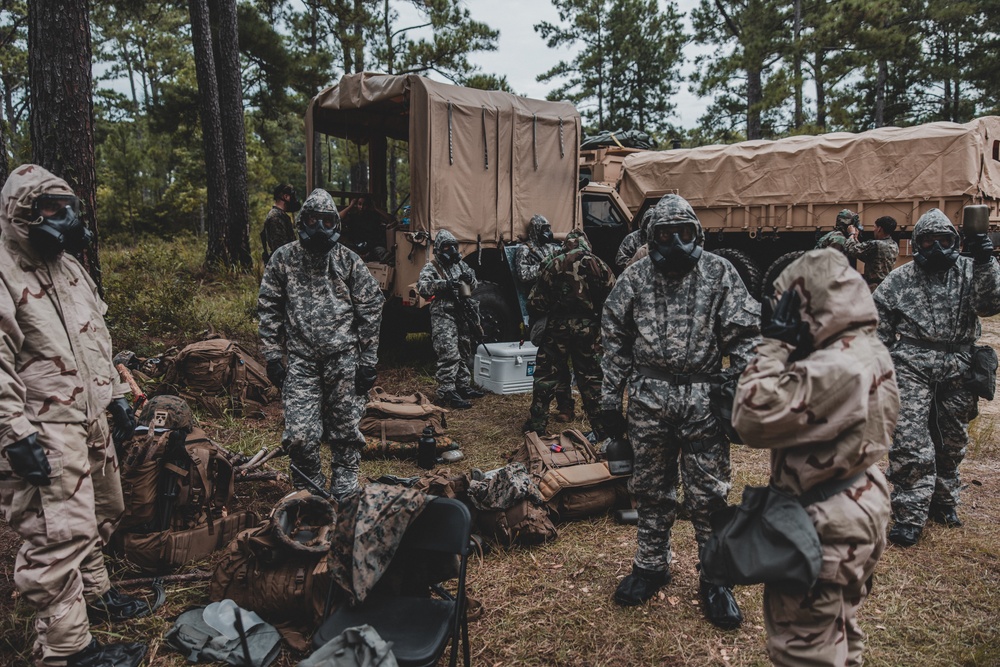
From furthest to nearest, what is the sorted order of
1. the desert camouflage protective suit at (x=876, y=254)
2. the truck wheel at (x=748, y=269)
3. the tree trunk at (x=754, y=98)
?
the tree trunk at (x=754, y=98)
the truck wheel at (x=748, y=269)
the desert camouflage protective suit at (x=876, y=254)

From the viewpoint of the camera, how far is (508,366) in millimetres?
6930

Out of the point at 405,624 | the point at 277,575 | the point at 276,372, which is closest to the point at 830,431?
the point at 405,624

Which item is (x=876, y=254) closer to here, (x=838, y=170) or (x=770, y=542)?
(x=838, y=170)

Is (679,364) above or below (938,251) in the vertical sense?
below

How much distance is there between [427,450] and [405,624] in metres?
2.71

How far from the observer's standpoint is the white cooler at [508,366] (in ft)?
22.7

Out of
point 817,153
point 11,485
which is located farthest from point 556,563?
point 817,153

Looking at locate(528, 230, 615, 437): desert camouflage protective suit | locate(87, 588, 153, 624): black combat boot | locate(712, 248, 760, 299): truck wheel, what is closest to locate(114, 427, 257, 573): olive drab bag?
locate(87, 588, 153, 624): black combat boot

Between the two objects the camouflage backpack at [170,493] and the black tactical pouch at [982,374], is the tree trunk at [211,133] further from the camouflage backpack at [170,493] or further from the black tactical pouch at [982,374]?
the black tactical pouch at [982,374]

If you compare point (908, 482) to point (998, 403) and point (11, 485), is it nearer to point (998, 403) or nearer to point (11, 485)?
point (998, 403)

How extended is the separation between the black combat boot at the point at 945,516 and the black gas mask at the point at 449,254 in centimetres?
479

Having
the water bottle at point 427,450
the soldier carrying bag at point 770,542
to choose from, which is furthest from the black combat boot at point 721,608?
the water bottle at point 427,450

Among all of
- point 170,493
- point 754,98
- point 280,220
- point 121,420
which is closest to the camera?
point 121,420

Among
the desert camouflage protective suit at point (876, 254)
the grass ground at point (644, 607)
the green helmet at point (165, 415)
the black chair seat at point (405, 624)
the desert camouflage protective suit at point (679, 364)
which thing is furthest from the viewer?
the desert camouflage protective suit at point (876, 254)
